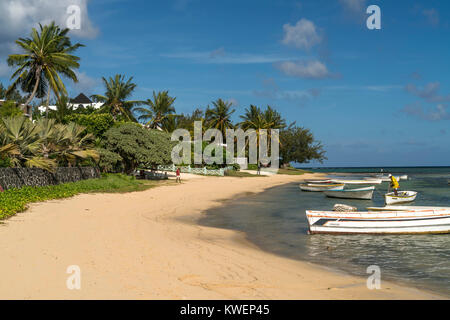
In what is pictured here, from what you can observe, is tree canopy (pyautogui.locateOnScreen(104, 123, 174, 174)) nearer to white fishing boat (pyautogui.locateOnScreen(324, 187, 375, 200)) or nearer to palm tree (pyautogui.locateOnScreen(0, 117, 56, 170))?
palm tree (pyautogui.locateOnScreen(0, 117, 56, 170))

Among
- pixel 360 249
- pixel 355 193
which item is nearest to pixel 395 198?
pixel 355 193

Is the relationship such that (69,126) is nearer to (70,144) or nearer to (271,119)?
(70,144)

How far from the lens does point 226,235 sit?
1486 cm

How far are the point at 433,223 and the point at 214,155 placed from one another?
4582cm

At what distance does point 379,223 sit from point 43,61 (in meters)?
37.5

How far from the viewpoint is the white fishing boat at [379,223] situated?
15469 mm
